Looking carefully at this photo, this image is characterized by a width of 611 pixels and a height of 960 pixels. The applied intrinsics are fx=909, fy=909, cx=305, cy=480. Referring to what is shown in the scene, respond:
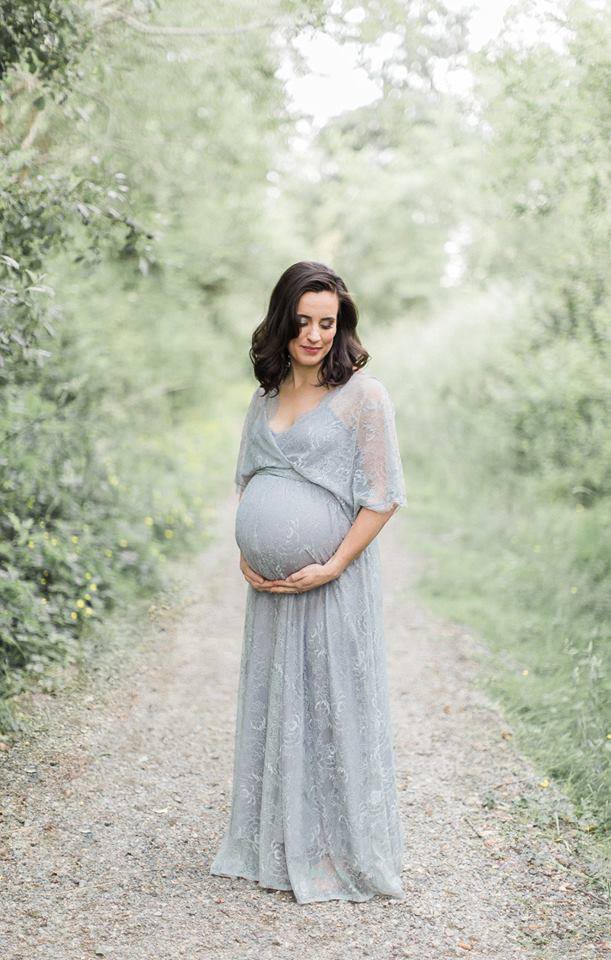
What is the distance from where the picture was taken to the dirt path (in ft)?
10.3

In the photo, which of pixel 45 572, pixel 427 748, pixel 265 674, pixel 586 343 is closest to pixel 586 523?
pixel 586 343

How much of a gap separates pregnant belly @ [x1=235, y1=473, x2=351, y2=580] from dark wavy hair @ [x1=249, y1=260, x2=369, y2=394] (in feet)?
1.33

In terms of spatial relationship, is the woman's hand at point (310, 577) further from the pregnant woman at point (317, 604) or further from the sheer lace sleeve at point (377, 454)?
the sheer lace sleeve at point (377, 454)

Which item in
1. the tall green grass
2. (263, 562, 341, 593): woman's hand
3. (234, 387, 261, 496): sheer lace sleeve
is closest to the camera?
(263, 562, 341, 593): woman's hand

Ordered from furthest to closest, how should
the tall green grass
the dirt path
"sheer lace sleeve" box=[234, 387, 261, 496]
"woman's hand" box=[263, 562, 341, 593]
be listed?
the tall green grass
"sheer lace sleeve" box=[234, 387, 261, 496]
"woman's hand" box=[263, 562, 341, 593]
the dirt path

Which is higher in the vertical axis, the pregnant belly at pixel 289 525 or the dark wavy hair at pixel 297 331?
the dark wavy hair at pixel 297 331

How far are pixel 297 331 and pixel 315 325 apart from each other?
71mm

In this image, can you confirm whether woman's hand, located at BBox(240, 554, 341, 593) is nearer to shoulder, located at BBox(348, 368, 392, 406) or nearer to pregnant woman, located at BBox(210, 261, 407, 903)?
pregnant woman, located at BBox(210, 261, 407, 903)

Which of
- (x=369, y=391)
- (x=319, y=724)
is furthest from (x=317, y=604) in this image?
(x=369, y=391)

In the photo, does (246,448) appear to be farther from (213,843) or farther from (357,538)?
(213,843)

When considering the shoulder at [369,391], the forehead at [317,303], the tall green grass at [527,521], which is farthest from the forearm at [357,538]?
the tall green grass at [527,521]

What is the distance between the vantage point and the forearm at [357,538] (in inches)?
128

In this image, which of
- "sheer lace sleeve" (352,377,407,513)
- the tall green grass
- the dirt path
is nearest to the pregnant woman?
"sheer lace sleeve" (352,377,407,513)

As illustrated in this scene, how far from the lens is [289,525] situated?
3.24 meters
